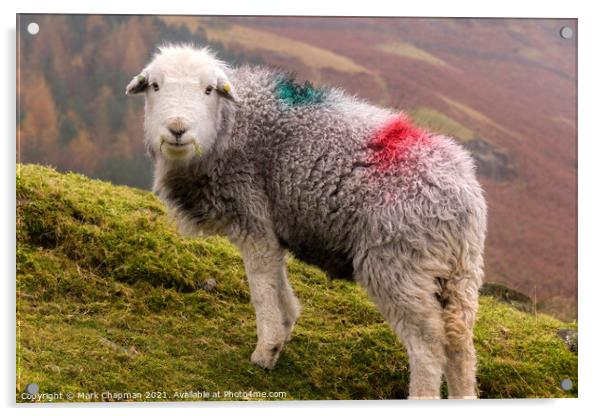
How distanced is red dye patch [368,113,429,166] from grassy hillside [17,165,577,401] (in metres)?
1.82

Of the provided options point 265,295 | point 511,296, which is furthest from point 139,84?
point 511,296

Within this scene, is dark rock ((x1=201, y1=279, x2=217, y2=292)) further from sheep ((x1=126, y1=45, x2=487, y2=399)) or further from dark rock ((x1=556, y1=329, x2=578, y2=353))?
dark rock ((x1=556, y1=329, x2=578, y2=353))

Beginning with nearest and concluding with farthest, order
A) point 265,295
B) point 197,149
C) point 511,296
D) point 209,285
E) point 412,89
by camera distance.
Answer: point 197,149 < point 265,295 < point 209,285 < point 412,89 < point 511,296

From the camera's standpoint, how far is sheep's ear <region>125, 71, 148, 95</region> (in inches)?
257

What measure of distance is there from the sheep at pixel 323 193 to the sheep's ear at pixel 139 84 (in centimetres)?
1

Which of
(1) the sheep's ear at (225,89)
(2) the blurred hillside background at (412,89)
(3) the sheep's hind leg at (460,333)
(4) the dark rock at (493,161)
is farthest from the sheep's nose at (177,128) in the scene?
(4) the dark rock at (493,161)

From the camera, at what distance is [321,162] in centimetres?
651

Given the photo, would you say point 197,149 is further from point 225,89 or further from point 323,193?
point 323,193

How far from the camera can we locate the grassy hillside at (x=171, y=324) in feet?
22.0

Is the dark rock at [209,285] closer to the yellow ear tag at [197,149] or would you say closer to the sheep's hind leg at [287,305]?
the sheep's hind leg at [287,305]

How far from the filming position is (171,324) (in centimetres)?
730

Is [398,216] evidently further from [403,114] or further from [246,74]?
[246,74]

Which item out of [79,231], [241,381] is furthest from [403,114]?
[79,231]

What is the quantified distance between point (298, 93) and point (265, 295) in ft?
5.15
